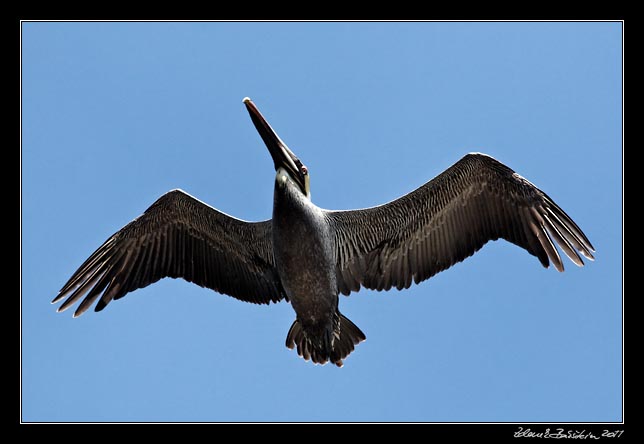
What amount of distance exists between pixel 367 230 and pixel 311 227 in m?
1.11

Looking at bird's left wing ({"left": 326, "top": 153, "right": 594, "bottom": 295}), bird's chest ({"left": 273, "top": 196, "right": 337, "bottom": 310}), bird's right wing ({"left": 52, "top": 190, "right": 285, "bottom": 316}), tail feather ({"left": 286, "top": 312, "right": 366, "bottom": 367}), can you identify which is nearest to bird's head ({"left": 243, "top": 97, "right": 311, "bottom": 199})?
bird's chest ({"left": 273, "top": 196, "right": 337, "bottom": 310})

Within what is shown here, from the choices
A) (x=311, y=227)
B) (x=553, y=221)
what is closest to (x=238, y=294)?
(x=311, y=227)

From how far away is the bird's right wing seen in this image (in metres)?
9.81

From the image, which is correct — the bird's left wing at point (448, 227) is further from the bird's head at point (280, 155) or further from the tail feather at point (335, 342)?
the bird's head at point (280, 155)

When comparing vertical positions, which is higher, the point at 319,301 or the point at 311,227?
the point at 311,227

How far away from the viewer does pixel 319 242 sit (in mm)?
8992

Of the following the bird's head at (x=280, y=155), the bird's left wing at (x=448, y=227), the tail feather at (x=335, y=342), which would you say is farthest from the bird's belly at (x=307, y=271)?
the bird's head at (x=280, y=155)

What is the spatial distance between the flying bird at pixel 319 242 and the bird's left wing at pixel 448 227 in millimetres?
13

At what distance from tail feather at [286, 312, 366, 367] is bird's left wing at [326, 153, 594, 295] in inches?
19.1

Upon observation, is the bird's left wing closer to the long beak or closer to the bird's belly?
the bird's belly

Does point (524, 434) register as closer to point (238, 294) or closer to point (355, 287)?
point (355, 287)

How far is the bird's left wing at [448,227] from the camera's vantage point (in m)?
9.18

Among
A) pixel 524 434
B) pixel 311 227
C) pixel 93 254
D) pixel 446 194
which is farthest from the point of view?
pixel 93 254

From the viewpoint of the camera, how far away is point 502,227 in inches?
369
